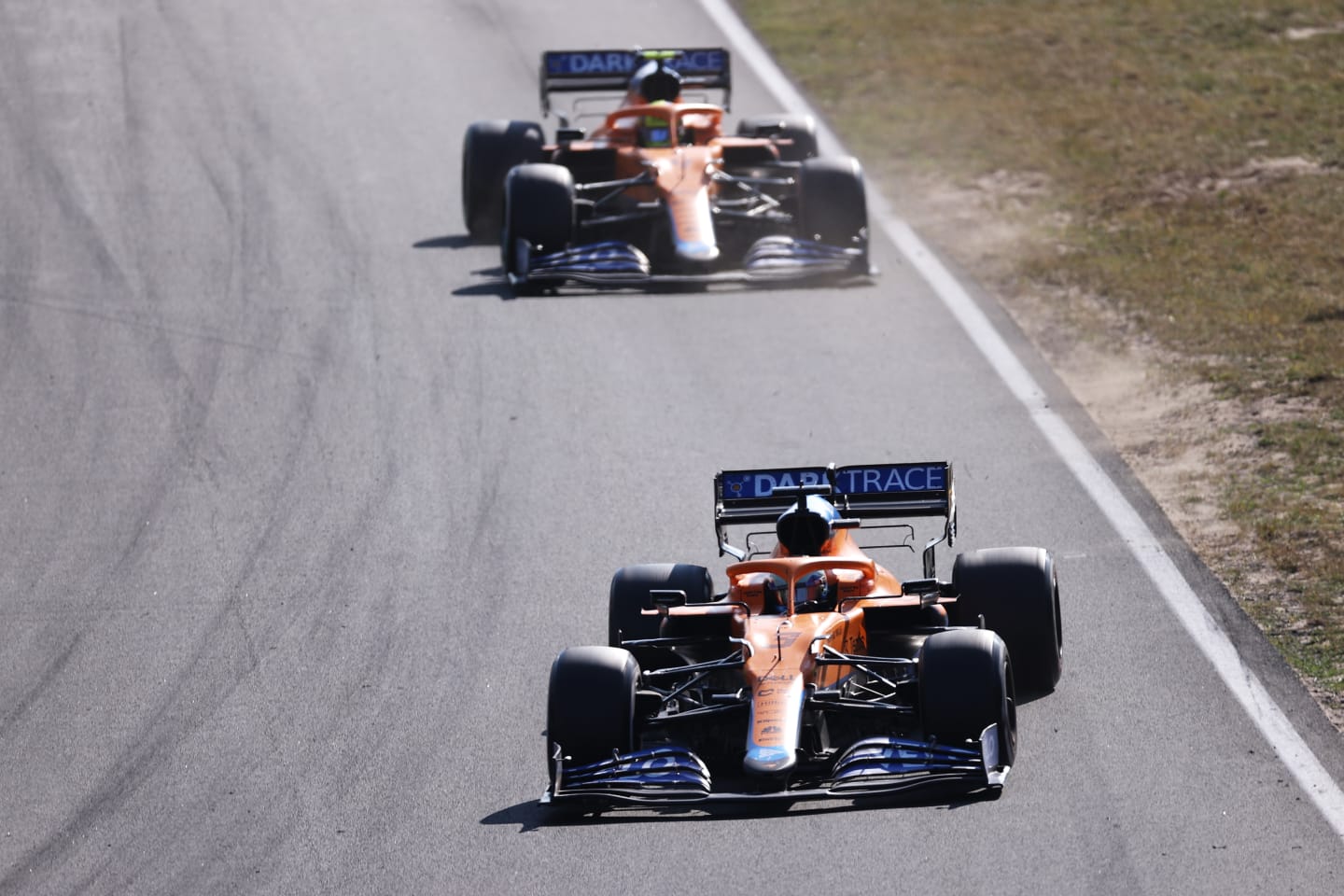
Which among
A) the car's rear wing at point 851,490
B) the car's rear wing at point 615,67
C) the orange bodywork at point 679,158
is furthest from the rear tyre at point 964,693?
the car's rear wing at point 615,67

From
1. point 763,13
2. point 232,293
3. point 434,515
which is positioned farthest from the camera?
point 763,13

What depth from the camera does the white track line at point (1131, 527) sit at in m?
10.3

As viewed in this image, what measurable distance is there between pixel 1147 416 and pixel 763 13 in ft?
43.0

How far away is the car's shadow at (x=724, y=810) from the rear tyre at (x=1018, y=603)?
127cm

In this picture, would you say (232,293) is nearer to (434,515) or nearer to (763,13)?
(434,515)

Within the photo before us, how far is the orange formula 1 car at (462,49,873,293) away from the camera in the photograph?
17.6m

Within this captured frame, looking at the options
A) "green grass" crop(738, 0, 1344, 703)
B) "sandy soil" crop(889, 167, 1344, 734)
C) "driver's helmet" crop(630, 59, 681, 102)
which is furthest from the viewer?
"driver's helmet" crop(630, 59, 681, 102)

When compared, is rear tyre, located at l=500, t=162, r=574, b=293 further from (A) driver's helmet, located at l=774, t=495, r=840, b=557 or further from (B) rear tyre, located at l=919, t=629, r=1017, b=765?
(B) rear tyre, located at l=919, t=629, r=1017, b=765

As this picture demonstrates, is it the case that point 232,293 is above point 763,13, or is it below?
below

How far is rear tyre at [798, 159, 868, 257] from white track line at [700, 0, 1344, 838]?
840mm

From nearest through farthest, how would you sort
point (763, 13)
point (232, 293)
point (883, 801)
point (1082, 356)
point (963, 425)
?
point (883, 801)
point (963, 425)
point (1082, 356)
point (232, 293)
point (763, 13)

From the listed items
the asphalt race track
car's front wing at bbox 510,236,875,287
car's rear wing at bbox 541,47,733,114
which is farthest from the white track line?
car's rear wing at bbox 541,47,733,114

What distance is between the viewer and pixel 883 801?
30.7 feet

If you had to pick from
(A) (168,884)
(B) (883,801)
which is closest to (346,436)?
(A) (168,884)
